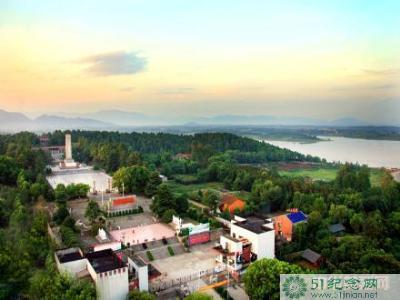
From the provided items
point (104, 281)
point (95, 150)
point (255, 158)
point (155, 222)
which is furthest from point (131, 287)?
point (255, 158)

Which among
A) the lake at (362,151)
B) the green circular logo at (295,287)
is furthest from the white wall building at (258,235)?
the lake at (362,151)

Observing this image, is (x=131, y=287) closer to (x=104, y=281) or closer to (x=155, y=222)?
(x=104, y=281)

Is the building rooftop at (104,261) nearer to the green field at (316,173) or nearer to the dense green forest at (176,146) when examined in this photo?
the dense green forest at (176,146)

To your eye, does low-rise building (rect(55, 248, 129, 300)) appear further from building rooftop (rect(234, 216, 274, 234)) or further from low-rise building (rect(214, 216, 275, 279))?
building rooftop (rect(234, 216, 274, 234))

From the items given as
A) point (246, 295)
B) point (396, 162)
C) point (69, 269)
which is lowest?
point (246, 295)

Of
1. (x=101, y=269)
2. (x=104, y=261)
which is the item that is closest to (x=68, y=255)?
(x=104, y=261)

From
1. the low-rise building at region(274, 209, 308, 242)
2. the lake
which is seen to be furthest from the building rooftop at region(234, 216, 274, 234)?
the lake
